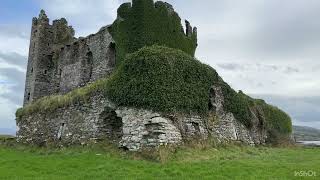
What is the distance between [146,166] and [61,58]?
26272mm

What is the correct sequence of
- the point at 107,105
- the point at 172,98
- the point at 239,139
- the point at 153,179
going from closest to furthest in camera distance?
the point at 153,179 → the point at 172,98 → the point at 107,105 → the point at 239,139

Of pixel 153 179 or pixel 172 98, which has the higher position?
pixel 172 98

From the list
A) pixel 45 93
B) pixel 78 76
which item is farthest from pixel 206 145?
pixel 45 93

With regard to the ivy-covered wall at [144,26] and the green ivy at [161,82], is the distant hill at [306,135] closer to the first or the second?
the ivy-covered wall at [144,26]

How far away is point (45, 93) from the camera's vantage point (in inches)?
1738

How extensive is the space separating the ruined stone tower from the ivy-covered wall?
8.24ft

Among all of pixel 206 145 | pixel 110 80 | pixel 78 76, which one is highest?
pixel 78 76

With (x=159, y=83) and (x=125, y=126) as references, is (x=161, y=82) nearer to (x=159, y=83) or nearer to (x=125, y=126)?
(x=159, y=83)

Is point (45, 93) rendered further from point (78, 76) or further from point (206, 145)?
point (206, 145)

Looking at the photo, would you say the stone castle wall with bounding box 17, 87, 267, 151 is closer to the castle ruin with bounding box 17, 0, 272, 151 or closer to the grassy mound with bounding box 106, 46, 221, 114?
the castle ruin with bounding box 17, 0, 272, 151

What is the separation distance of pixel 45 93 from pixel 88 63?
358 inches

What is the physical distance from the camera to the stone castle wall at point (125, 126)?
22538 mm

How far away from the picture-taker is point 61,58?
42688 mm

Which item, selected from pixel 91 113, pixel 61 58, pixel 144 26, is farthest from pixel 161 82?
pixel 61 58
